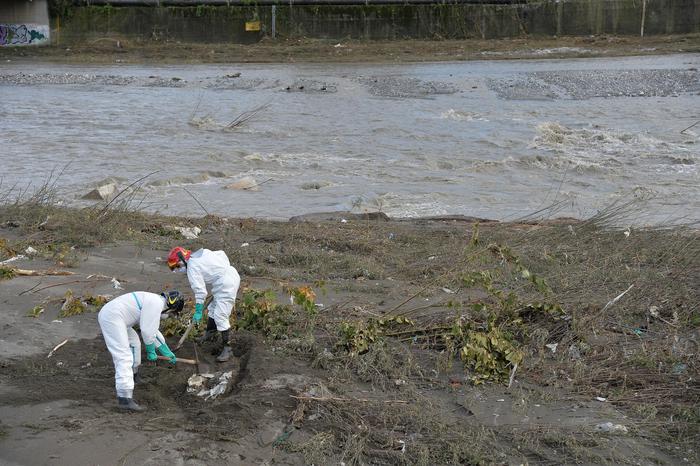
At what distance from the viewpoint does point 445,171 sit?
1892 cm

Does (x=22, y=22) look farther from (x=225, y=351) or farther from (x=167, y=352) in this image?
(x=167, y=352)

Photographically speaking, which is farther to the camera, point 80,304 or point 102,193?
point 102,193

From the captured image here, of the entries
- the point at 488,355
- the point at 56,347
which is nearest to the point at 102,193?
the point at 56,347

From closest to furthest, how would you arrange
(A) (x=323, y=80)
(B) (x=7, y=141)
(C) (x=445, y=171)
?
1. (C) (x=445, y=171)
2. (B) (x=7, y=141)
3. (A) (x=323, y=80)

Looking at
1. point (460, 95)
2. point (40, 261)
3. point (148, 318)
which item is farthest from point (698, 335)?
point (460, 95)

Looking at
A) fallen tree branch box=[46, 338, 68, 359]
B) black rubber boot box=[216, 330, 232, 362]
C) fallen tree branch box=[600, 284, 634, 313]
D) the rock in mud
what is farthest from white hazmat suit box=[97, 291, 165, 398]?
the rock in mud

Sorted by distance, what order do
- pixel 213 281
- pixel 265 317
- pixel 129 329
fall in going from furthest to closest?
1. pixel 265 317
2. pixel 213 281
3. pixel 129 329

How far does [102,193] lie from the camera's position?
1551 centimetres

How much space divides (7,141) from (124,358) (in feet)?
55.0

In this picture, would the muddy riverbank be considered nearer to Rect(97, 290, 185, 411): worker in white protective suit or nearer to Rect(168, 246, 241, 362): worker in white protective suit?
Rect(97, 290, 185, 411): worker in white protective suit

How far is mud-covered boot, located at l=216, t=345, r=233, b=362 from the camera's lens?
23.8 ft

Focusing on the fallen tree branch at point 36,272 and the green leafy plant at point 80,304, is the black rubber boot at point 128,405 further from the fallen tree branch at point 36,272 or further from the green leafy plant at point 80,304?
the fallen tree branch at point 36,272

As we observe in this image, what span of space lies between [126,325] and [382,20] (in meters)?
36.7

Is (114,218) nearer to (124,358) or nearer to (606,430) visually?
(124,358)
